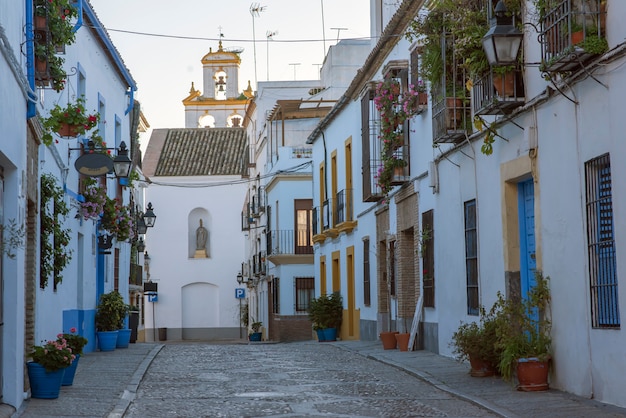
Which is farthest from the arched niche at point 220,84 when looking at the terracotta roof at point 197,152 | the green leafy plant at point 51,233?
the green leafy plant at point 51,233

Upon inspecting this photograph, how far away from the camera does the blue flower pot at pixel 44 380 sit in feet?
36.4

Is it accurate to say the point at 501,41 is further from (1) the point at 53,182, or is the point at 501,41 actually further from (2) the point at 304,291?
(2) the point at 304,291

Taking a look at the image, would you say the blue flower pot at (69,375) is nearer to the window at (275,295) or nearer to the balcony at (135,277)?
the balcony at (135,277)

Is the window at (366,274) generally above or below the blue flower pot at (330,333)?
above

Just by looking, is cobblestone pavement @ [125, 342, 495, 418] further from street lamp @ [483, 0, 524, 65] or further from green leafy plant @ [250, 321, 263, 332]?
green leafy plant @ [250, 321, 263, 332]

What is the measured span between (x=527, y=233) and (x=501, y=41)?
2.71 m

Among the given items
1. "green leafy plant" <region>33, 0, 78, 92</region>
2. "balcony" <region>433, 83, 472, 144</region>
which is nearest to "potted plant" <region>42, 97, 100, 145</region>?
"green leafy plant" <region>33, 0, 78, 92</region>

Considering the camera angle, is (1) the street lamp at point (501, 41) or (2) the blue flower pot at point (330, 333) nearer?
(1) the street lamp at point (501, 41)

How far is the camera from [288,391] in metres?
12.2

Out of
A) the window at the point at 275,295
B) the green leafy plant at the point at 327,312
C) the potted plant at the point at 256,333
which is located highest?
the window at the point at 275,295

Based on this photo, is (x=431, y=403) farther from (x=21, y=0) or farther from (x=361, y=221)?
(x=361, y=221)

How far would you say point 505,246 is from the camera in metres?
13.4

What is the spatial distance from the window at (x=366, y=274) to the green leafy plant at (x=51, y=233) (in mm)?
9183

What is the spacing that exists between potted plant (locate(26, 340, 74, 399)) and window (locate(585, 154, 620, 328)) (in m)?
5.42
